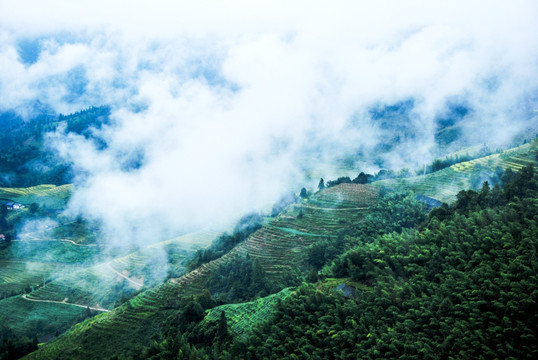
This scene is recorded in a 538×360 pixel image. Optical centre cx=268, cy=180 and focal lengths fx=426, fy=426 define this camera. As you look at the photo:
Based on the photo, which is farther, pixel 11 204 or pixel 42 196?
pixel 42 196

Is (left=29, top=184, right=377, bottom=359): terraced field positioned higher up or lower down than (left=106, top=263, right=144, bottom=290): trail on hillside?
higher up

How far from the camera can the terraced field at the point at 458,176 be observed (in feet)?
111

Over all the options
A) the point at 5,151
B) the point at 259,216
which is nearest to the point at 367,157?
the point at 259,216

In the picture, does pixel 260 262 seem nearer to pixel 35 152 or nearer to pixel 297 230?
pixel 297 230

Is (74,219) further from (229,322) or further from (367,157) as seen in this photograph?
(229,322)

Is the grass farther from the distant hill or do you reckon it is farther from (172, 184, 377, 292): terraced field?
the distant hill

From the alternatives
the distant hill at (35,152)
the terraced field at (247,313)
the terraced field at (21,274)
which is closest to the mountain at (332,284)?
the terraced field at (247,313)

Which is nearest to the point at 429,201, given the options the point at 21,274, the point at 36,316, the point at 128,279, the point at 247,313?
the point at 247,313

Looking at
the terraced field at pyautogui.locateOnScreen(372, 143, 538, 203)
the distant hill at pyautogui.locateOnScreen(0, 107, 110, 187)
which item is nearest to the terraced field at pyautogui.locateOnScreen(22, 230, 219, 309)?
the terraced field at pyautogui.locateOnScreen(372, 143, 538, 203)

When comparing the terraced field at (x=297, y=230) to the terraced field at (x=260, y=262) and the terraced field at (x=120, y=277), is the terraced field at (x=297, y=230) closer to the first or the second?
the terraced field at (x=260, y=262)

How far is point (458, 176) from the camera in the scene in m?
37.4

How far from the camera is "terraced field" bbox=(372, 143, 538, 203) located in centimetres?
3372

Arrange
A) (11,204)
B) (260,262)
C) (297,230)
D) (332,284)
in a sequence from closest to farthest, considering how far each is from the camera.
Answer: (332,284)
(260,262)
(297,230)
(11,204)

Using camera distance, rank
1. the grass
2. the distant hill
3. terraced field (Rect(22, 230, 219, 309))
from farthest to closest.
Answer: the distant hill → terraced field (Rect(22, 230, 219, 309)) → the grass
